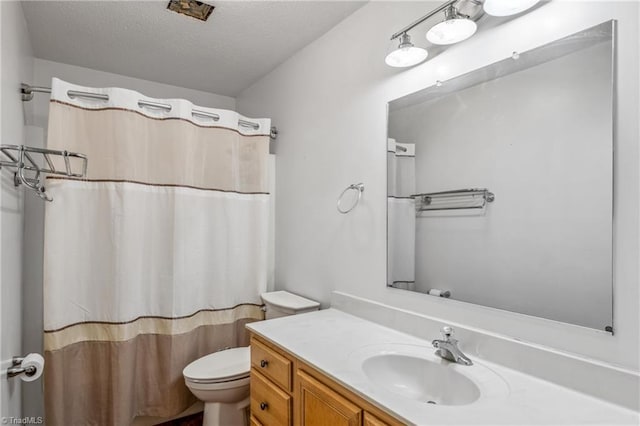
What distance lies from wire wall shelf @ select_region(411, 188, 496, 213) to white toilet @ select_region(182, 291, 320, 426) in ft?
3.01

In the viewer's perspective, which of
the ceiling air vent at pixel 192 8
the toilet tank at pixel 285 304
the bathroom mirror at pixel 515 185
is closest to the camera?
the bathroom mirror at pixel 515 185

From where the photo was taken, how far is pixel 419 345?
1.38 metres

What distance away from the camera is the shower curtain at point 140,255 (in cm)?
183

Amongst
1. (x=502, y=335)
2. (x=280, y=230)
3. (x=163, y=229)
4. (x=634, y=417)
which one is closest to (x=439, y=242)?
(x=502, y=335)

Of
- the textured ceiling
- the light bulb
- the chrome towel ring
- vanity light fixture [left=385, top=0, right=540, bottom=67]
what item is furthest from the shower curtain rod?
the light bulb

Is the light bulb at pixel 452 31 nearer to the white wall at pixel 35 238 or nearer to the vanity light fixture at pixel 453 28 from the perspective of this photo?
the vanity light fixture at pixel 453 28

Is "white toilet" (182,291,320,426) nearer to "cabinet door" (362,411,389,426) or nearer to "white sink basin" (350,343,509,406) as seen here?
"white sink basin" (350,343,509,406)

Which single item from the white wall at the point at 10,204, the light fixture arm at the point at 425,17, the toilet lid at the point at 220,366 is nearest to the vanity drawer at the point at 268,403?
the toilet lid at the point at 220,366

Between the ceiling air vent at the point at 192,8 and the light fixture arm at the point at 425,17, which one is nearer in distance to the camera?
the light fixture arm at the point at 425,17

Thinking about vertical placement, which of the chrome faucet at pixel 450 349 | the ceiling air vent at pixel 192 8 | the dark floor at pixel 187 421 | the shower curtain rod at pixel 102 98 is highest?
the ceiling air vent at pixel 192 8

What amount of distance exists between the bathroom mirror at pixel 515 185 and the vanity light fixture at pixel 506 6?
0.14 meters

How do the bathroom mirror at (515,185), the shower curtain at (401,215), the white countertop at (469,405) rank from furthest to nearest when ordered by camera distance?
1. the shower curtain at (401,215)
2. the bathroom mirror at (515,185)
3. the white countertop at (469,405)

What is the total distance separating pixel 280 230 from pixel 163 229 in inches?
31.3

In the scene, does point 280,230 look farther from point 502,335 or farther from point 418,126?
point 502,335
